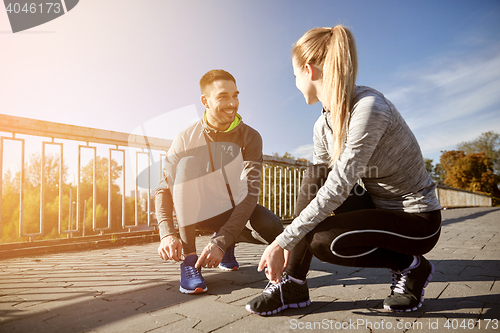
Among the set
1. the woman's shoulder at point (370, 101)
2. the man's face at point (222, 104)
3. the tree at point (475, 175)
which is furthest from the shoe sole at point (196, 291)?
the tree at point (475, 175)

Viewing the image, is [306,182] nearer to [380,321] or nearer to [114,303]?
[380,321]

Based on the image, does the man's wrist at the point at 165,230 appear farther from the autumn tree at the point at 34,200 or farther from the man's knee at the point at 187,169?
the autumn tree at the point at 34,200

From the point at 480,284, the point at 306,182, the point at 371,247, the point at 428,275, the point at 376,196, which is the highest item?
the point at 306,182

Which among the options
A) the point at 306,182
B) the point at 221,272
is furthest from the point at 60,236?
the point at 306,182

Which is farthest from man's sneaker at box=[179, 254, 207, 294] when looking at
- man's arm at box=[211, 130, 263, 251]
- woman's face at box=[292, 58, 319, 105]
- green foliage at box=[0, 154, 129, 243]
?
green foliage at box=[0, 154, 129, 243]

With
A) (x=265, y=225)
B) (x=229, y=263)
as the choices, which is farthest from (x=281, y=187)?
(x=265, y=225)

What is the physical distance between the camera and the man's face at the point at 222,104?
97.2 inches

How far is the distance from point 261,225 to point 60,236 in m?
2.90

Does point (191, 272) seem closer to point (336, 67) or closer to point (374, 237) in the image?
point (374, 237)

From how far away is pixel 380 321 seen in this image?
138 centimetres

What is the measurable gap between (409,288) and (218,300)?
3.50ft

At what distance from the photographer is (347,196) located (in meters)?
1.41

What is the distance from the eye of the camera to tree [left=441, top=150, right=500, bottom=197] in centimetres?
3606

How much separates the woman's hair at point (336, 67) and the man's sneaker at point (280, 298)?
0.73 m
